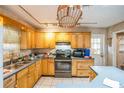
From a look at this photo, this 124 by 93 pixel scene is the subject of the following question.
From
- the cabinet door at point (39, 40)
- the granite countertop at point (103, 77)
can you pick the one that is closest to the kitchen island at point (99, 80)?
the granite countertop at point (103, 77)

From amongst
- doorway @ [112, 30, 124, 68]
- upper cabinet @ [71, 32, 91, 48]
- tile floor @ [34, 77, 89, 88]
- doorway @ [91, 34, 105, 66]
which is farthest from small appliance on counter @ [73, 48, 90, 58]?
tile floor @ [34, 77, 89, 88]

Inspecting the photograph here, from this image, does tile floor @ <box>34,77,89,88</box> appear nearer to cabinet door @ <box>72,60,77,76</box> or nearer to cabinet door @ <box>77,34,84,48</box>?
cabinet door @ <box>72,60,77,76</box>

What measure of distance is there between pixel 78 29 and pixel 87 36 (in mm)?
567

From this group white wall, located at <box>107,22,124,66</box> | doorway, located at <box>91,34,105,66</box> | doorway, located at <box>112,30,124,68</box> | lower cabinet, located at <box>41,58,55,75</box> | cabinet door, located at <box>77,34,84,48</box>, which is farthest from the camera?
doorway, located at <box>91,34,105,66</box>

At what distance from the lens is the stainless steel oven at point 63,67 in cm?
689

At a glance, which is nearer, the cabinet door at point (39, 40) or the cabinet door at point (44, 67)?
the cabinet door at point (44, 67)

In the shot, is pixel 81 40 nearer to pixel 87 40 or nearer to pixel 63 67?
pixel 87 40

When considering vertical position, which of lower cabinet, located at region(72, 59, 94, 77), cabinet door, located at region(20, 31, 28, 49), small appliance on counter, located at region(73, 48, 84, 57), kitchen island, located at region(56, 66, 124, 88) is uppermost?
cabinet door, located at region(20, 31, 28, 49)

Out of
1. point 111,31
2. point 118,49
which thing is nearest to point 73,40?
point 111,31

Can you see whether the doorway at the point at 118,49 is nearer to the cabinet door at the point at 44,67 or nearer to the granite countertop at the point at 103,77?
the cabinet door at the point at 44,67

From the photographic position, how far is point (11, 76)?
314 centimetres

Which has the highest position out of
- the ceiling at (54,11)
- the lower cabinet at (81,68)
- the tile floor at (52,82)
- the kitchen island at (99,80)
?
the ceiling at (54,11)

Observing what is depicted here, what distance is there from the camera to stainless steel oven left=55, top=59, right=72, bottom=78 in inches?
271
